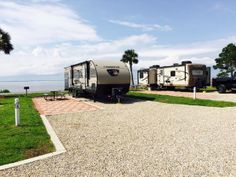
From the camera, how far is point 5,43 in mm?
30938

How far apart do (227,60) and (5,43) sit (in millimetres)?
38988

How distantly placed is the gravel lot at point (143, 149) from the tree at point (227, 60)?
42.2 metres

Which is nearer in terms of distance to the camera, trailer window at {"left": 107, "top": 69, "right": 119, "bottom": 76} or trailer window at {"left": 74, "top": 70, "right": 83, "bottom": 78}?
trailer window at {"left": 107, "top": 69, "right": 119, "bottom": 76}

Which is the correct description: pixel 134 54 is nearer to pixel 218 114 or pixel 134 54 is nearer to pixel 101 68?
pixel 101 68

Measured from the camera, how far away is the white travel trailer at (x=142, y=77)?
Result: 121 ft

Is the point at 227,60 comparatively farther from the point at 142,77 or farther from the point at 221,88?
the point at 221,88

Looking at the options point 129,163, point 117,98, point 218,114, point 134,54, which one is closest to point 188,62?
point 117,98

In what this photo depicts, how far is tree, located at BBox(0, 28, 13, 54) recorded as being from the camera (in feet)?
101

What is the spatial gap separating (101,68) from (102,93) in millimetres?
1910

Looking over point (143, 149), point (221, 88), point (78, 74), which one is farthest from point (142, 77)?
point (143, 149)

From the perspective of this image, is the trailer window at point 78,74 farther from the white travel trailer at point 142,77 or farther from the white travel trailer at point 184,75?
the white travel trailer at point 142,77

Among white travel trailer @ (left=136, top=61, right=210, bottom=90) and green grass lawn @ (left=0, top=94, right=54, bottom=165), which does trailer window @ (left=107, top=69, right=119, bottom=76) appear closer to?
green grass lawn @ (left=0, top=94, right=54, bottom=165)

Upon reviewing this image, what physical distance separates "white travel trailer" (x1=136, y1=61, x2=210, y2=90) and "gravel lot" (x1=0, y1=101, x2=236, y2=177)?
16873 mm

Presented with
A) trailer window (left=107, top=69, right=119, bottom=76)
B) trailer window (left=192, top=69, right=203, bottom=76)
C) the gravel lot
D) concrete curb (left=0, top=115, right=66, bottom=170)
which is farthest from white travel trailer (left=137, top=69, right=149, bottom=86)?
concrete curb (left=0, top=115, right=66, bottom=170)
